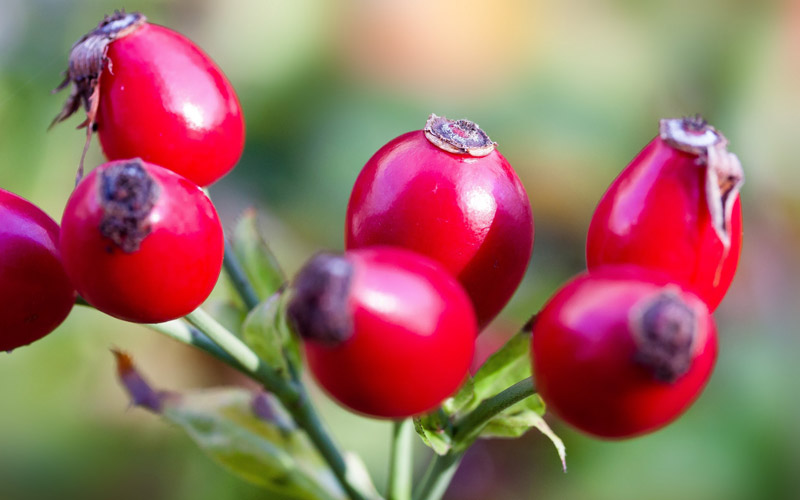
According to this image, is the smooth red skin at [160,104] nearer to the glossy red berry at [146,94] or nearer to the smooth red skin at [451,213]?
the glossy red berry at [146,94]

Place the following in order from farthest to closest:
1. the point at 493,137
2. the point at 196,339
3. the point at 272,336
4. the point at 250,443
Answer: the point at 493,137 → the point at 250,443 → the point at 272,336 → the point at 196,339

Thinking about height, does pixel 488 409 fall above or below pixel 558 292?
below

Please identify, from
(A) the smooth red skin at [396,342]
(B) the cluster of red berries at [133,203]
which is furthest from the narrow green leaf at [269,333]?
(A) the smooth red skin at [396,342]

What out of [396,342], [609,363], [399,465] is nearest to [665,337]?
[609,363]

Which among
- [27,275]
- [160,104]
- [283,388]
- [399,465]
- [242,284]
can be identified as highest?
[160,104]

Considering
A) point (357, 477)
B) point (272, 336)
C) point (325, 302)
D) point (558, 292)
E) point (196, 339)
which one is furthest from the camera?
point (357, 477)

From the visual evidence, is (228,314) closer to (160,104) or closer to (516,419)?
(160,104)

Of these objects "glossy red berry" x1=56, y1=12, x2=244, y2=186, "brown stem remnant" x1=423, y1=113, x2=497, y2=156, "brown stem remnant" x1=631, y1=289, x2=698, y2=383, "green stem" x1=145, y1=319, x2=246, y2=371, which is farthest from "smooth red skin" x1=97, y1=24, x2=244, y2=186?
"brown stem remnant" x1=631, y1=289, x2=698, y2=383
